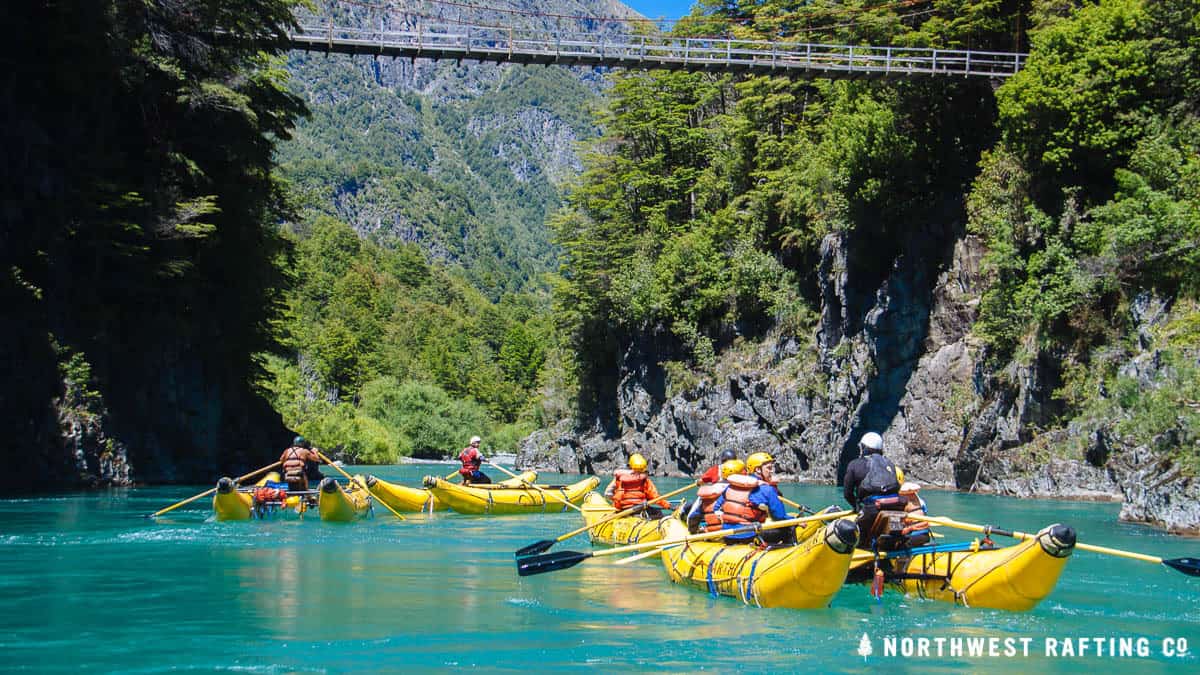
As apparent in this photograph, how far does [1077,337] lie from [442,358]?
73818 millimetres

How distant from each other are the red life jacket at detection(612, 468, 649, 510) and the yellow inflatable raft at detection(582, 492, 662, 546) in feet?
0.79

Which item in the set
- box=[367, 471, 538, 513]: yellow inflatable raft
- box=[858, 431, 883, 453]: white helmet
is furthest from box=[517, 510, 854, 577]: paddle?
box=[367, 471, 538, 513]: yellow inflatable raft

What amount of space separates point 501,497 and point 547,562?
487 inches

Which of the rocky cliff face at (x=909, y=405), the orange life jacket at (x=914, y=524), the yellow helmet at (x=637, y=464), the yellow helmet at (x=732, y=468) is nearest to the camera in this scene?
the orange life jacket at (x=914, y=524)

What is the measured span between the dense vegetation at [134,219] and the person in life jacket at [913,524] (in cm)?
2134

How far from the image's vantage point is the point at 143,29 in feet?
94.8

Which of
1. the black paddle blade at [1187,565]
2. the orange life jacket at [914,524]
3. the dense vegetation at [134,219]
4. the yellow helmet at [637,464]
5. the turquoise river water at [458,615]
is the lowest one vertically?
the turquoise river water at [458,615]

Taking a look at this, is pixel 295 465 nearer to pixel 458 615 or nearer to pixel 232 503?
pixel 232 503

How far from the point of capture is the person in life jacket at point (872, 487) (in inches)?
448

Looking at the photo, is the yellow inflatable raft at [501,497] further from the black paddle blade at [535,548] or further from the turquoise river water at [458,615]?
the black paddle blade at [535,548]

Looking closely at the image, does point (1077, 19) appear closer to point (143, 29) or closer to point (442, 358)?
point (143, 29)

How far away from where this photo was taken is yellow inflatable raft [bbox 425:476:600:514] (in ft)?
76.3

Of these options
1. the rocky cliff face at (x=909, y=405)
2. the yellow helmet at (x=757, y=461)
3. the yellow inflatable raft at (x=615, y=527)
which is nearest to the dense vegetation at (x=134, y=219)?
the yellow inflatable raft at (x=615, y=527)

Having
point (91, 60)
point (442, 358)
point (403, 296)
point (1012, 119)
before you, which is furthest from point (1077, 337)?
point (403, 296)
